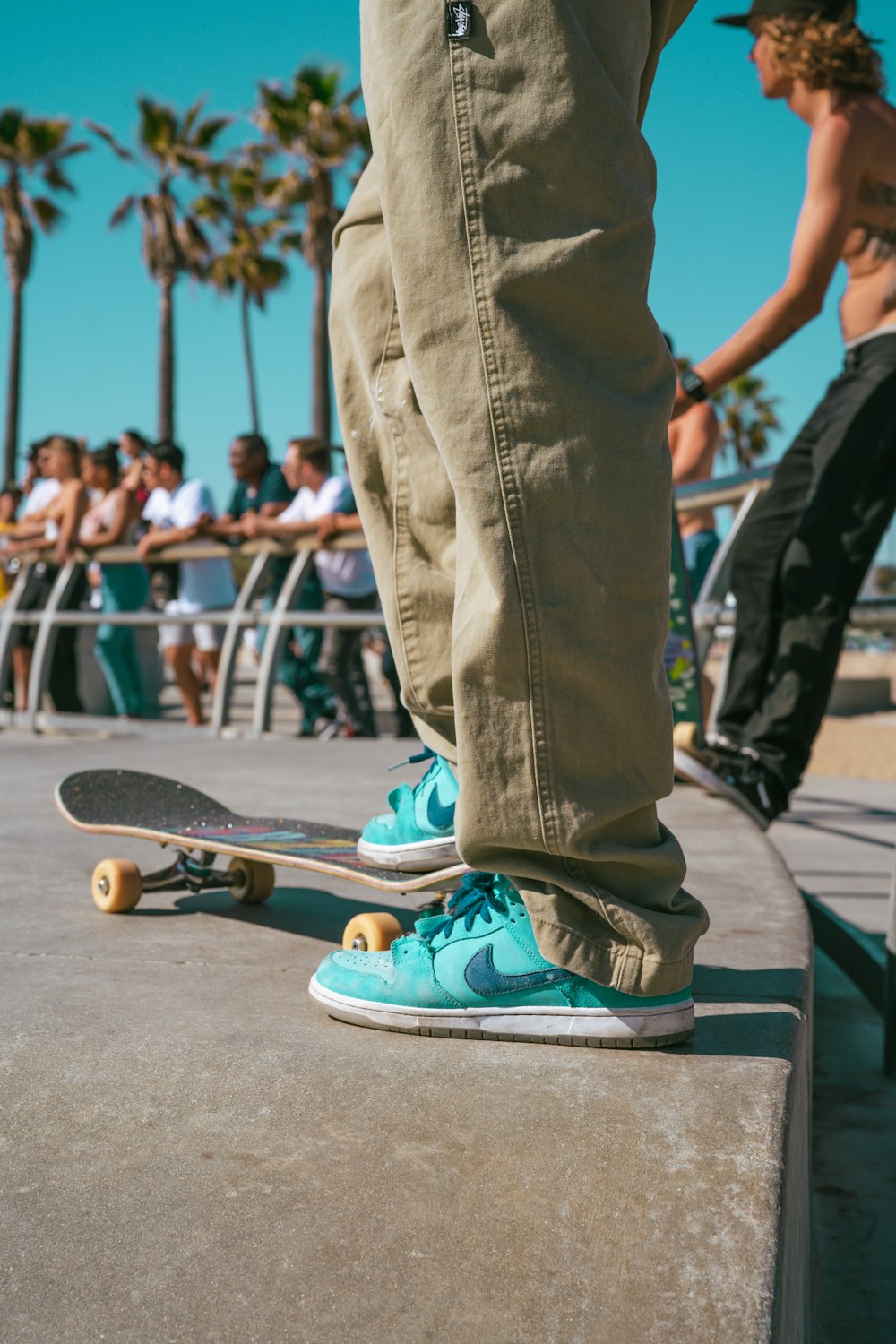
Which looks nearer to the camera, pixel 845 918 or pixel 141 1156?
pixel 141 1156

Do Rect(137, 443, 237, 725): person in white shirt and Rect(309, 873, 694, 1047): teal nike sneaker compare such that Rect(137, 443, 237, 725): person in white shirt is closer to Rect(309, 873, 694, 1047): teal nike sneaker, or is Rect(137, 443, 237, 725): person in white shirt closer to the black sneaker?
the black sneaker

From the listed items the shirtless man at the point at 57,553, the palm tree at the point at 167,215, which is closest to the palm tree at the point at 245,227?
the palm tree at the point at 167,215

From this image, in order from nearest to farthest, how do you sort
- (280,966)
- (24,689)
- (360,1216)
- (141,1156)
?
1. (360,1216)
2. (141,1156)
3. (280,966)
4. (24,689)

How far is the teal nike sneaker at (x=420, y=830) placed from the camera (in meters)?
1.92

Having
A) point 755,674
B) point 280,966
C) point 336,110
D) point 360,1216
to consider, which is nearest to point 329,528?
point 755,674

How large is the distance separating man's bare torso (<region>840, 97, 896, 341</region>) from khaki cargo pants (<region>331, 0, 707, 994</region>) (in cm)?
225

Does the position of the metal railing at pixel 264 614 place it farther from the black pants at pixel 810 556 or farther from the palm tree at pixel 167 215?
the palm tree at pixel 167 215

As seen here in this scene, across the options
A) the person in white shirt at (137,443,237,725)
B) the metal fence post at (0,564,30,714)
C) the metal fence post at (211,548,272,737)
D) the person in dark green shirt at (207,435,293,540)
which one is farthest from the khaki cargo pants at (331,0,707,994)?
the metal fence post at (0,564,30,714)

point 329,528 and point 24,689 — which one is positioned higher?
point 329,528

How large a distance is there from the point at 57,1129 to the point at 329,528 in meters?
5.09

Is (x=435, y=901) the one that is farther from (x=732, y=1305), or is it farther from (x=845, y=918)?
(x=845, y=918)

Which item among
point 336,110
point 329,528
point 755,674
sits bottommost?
point 755,674

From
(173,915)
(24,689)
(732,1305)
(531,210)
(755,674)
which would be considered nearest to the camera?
(732,1305)

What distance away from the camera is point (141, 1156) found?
1.14 metres
